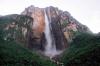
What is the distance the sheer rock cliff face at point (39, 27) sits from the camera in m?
80.1

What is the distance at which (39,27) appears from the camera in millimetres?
86125

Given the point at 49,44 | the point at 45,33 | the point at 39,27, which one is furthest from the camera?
the point at 39,27

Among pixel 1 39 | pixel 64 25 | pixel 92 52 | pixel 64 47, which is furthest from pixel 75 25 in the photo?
pixel 92 52

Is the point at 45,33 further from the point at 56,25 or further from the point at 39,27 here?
the point at 56,25

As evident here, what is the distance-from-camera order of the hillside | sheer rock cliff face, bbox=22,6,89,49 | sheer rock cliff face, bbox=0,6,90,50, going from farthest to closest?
sheer rock cliff face, bbox=22,6,89,49 → sheer rock cliff face, bbox=0,6,90,50 → the hillside

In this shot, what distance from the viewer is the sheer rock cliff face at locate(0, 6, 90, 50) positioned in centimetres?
8009

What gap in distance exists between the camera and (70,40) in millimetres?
83500

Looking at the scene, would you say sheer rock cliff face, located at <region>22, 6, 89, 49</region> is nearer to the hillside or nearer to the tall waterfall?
the hillside

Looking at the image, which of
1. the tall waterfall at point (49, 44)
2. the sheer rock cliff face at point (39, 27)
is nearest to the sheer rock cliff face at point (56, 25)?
the sheer rock cliff face at point (39, 27)

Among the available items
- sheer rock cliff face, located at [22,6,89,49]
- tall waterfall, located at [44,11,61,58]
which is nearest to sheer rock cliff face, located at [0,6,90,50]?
sheer rock cliff face, located at [22,6,89,49]

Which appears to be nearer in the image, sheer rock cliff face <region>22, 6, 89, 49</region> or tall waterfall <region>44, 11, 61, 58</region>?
tall waterfall <region>44, 11, 61, 58</region>

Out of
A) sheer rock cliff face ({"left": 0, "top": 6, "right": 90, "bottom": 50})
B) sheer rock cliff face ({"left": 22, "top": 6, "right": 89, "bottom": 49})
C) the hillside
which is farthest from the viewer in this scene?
sheer rock cliff face ({"left": 22, "top": 6, "right": 89, "bottom": 49})

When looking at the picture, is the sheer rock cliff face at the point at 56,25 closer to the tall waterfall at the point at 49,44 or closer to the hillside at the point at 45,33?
the hillside at the point at 45,33

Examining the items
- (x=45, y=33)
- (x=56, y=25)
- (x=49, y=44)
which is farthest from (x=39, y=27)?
(x=49, y=44)
